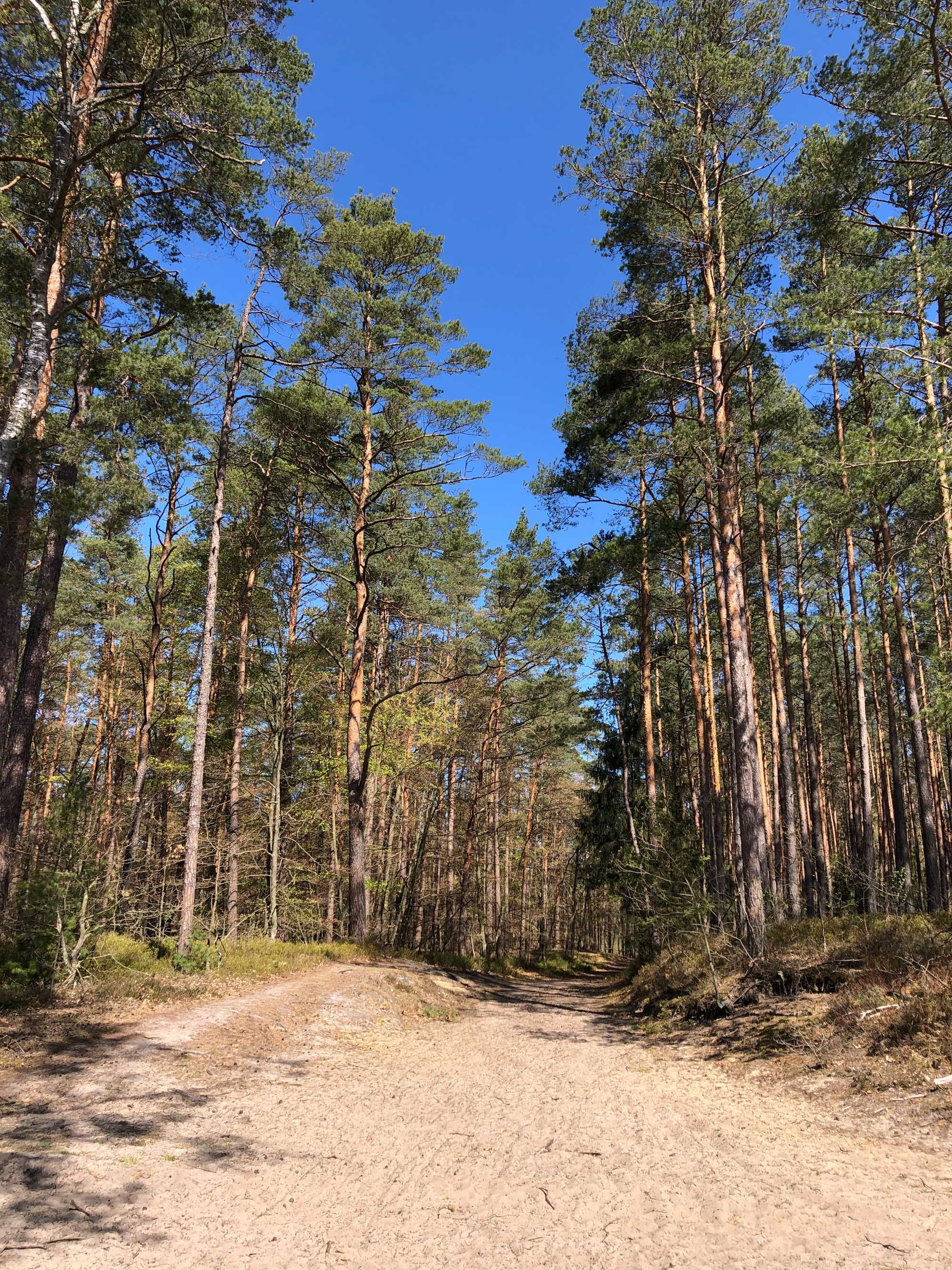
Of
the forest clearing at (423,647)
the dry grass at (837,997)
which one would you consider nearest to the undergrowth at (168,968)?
the forest clearing at (423,647)

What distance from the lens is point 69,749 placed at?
26.7 metres

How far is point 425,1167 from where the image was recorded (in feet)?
14.4

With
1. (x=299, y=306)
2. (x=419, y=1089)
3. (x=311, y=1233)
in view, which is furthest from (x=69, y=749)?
(x=311, y=1233)

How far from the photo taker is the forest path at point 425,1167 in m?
3.23

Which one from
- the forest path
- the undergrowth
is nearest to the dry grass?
the forest path

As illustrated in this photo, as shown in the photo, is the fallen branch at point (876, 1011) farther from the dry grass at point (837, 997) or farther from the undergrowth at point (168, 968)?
the undergrowth at point (168, 968)

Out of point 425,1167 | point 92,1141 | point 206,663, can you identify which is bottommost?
point 425,1167

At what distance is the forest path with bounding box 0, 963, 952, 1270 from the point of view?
127 inches

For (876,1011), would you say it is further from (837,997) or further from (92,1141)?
(92,1141)

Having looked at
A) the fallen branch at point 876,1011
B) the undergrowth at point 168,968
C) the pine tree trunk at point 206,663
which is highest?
the pine tree trunk at point 206,663

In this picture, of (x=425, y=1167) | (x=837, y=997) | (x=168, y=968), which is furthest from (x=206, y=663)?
(x=837, y=997)

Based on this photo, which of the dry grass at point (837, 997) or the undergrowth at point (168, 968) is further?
the undergrowth at point (168, 968)

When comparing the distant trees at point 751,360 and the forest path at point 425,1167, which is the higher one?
the distant trees at point 751,360

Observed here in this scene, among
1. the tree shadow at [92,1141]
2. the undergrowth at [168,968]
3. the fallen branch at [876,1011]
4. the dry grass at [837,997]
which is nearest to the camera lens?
the tree shadow at [92,1141]
